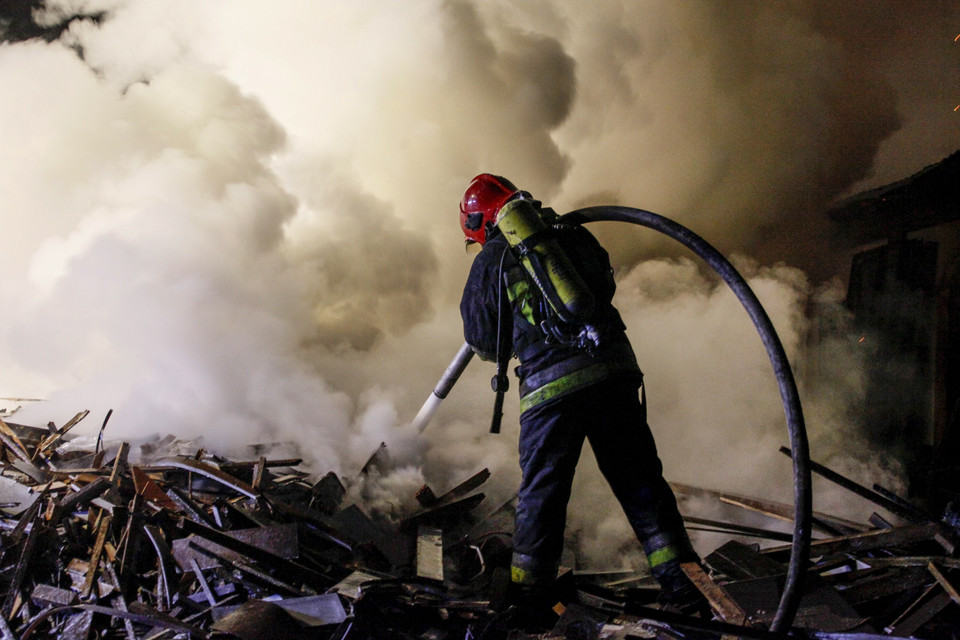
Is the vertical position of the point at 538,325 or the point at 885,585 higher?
the point at 538,325

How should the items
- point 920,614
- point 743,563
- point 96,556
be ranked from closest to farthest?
point 920,614
point 743,563
point 96,556

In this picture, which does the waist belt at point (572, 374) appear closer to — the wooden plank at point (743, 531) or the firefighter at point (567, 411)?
the firefighter at point (567, 411)

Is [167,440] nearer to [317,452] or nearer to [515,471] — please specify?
[317,452]

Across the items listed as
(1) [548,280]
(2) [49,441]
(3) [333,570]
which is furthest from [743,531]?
(2) [49,441]

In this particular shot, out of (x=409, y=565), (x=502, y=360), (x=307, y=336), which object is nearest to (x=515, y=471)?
(x=409, y=565)

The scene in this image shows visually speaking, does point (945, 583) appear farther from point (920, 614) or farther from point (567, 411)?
point (567, 411)

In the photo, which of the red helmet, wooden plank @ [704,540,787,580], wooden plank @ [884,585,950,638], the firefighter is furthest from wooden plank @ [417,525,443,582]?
wooden plank @ [884,585,950,638]

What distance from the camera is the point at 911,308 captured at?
5.55 m

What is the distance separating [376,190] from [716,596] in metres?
6.95

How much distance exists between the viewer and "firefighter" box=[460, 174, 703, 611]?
2.66 m

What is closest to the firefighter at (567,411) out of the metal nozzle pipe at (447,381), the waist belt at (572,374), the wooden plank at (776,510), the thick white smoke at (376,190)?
the waist belt at (572,374)

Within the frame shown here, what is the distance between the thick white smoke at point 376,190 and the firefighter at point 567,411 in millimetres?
2038

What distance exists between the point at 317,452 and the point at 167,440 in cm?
139

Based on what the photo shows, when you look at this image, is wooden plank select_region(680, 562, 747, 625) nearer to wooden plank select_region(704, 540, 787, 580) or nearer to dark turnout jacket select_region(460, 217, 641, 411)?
wooden plank select_region(704, 540, 787, 580)
